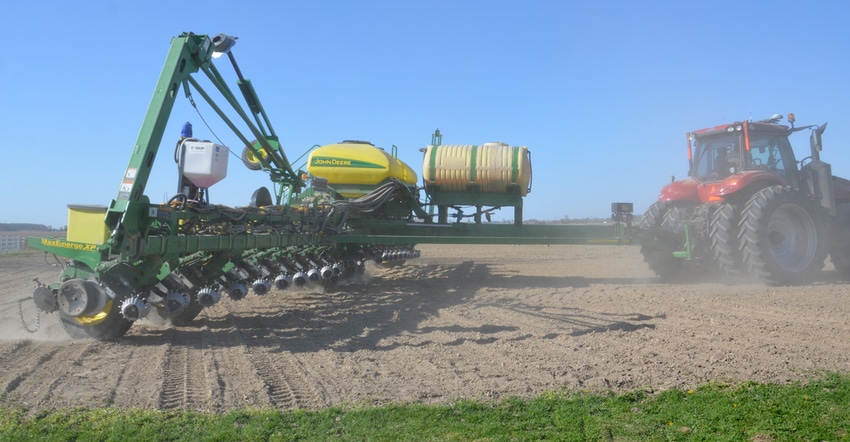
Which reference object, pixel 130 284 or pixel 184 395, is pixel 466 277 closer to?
pixel 130 284

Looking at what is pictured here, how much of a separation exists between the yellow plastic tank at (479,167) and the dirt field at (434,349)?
7.72ft

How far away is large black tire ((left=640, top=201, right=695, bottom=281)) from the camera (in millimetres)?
10617

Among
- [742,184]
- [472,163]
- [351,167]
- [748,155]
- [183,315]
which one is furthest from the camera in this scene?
[351,167]

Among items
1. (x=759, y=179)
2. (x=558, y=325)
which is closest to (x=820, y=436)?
(x=558, y=325)

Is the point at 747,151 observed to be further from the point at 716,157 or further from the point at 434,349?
the point at 434,349

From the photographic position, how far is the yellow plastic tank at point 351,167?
11.3 metres

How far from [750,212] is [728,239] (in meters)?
0.50

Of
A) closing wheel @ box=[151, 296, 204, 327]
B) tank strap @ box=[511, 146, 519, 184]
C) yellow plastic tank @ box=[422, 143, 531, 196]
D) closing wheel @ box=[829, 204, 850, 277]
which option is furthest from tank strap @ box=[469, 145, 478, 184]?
closing wheel @ box=[829, 204, 850, 277]

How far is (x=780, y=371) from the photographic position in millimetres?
4648

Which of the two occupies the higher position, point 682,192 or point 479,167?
point 479,167

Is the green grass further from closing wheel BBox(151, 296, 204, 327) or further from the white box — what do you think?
the white box

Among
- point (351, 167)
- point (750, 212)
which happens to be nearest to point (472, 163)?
point (351, 167)

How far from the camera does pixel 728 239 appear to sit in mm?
9469

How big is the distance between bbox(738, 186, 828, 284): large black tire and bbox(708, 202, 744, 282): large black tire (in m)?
0.10
